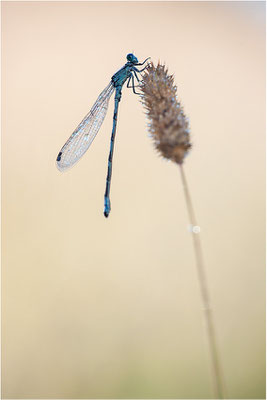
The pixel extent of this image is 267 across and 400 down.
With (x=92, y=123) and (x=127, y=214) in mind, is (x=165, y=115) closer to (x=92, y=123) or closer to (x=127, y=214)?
(x=92, y=123)

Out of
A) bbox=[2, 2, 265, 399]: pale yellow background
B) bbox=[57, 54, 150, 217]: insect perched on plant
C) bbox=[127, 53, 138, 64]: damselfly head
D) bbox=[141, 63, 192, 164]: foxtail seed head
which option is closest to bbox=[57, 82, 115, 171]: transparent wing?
bbox=[57, 54, 150, 217]: insect perched on plant

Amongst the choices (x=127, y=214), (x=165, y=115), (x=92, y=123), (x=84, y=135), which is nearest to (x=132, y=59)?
(x=92, y=123)

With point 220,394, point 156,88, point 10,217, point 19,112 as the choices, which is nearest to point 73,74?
point 19,112

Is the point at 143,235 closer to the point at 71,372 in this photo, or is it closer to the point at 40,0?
the point at 71,372

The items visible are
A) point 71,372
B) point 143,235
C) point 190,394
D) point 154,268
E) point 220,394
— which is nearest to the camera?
point 220,394

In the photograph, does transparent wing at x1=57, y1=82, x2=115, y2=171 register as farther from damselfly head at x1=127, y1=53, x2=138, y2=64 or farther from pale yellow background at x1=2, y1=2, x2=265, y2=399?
pale yellow background at x1=2, y1=2, x2=265, y2=399
